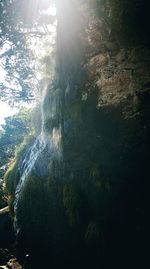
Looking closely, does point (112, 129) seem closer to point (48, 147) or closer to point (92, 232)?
point (92, 232)

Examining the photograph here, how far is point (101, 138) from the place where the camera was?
22.2 feet

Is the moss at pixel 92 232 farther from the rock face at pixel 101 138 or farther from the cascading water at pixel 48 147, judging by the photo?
the cascading water at pixel 48 147

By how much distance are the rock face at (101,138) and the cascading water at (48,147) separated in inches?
8.4

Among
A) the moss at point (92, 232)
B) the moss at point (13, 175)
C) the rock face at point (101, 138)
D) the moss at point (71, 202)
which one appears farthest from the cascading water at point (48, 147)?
the moss at point (92, 232)

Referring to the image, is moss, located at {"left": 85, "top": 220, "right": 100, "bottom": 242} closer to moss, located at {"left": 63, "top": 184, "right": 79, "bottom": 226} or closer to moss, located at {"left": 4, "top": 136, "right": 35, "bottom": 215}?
moss, located at {"left": 63, "top": 184, "right": 79, "bottom": 226}

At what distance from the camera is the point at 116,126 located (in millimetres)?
6574

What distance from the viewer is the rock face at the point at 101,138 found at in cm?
585

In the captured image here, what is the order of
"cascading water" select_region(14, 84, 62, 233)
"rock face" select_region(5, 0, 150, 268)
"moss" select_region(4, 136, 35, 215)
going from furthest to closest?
"moss" select_region(4, 136, 35, 215) < "cascading water" select_region(14, 84, 62, 233) < "rock face" select_region(5, 0, 150, 268)

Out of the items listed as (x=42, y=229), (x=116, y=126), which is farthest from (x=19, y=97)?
(x=116, y=126)

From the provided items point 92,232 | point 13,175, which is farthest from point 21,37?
point 92,232

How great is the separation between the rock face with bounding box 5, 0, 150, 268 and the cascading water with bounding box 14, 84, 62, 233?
212 mm

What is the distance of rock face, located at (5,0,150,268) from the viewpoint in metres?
5.85

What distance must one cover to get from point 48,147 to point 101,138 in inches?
92.3

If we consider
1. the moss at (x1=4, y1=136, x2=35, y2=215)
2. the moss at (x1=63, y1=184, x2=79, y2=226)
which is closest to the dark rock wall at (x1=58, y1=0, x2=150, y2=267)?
the moss at (x1=63, y1=184, x2=79, y2=226)
